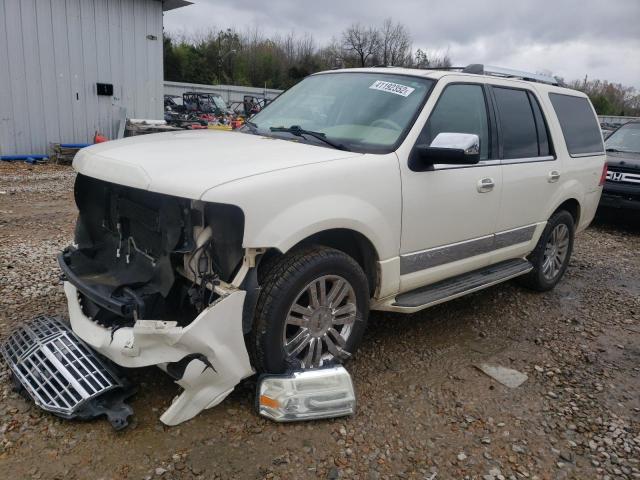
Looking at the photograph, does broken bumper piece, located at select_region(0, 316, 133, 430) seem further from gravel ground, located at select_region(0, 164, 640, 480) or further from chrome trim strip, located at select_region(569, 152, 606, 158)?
chrome trim strip, located at select_region(569, 152, 606, 158)

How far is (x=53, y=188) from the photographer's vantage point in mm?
8734

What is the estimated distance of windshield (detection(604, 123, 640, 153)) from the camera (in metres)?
8.77

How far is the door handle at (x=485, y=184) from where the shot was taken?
12.4 ft

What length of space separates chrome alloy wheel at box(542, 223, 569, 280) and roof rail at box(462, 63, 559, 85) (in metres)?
1.39

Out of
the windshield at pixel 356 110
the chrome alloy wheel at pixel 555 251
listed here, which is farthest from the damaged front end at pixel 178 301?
the chrome alloy wheel at pixel 555 251

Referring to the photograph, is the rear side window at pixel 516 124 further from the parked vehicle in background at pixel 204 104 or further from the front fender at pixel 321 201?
the parked vehicle in background at pixel 204 104

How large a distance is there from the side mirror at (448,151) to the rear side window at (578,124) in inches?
79.9

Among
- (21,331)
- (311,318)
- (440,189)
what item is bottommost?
(21,331)

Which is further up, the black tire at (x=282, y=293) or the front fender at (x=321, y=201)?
the front fender at (x=321, y=201)

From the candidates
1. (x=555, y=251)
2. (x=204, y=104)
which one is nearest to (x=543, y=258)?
(x=555, y=251)

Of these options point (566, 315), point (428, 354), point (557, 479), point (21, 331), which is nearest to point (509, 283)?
point (566, 315)

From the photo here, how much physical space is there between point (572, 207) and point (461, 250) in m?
2.05

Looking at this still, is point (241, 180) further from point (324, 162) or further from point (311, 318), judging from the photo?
point (311, 318)

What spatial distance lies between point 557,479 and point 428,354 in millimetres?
1274
